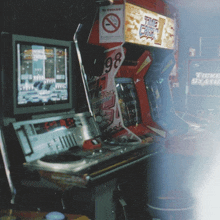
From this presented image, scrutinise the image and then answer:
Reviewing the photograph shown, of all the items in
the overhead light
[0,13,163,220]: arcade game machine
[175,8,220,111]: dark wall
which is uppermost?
[175,8,220,111]: dark wall

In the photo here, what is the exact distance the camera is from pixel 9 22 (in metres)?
2.27

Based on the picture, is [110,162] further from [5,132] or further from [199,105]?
[199,105]

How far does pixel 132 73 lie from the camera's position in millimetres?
3971

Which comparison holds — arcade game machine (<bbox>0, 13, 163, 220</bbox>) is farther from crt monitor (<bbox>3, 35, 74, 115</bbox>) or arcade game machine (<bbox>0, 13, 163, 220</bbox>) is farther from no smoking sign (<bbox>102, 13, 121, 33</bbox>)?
no smoking sign (<bbox>102, 13, 121, 33</bbox>)

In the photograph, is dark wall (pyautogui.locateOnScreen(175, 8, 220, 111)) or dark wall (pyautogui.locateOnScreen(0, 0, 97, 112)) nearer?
dark wall (pyautogui.locateOnScreen(0, 0, 97, 112))

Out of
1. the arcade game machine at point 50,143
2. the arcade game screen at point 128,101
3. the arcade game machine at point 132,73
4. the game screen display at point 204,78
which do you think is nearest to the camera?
the arcade game machine at point 50,143

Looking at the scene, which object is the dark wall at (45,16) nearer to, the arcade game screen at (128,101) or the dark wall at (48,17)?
the dark wall at (48,17)

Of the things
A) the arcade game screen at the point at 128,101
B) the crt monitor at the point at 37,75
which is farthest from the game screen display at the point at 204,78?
the crt monitor at the point at 37,75

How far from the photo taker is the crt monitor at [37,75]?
220 cm

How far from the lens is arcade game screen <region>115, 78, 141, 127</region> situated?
3.63m

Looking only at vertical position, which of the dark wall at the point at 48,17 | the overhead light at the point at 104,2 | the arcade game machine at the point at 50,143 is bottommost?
the arcade game machine at the point at 50,143

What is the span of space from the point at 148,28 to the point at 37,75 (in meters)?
1.92

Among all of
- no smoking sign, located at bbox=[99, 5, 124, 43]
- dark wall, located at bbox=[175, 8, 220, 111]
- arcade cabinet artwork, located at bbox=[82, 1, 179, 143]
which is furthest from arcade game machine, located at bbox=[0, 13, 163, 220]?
dark wall, located at bbox=[175, 8, 220, 111]

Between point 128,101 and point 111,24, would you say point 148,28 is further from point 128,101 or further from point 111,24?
point 128,101
